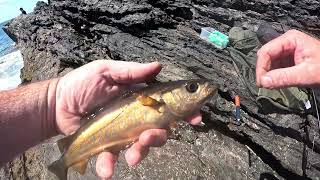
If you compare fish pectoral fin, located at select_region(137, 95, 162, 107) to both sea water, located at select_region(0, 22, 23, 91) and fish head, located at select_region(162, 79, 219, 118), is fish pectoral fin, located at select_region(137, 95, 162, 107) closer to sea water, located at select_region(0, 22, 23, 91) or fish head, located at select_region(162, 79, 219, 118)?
fish head, located at select_region(162, 79, 219, 118)

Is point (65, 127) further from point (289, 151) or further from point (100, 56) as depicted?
point (100, 56)

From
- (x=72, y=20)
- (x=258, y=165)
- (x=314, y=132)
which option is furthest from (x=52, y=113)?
(x=72, y=20)

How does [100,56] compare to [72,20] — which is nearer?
[100,56]

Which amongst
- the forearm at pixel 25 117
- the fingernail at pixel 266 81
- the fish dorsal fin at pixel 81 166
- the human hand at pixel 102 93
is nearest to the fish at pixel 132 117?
the fish dorsal fin at pixel 81 166

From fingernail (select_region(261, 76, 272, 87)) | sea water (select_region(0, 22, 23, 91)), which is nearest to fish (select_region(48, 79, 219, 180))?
fingernail (select_region(261, 76, 272, 87))

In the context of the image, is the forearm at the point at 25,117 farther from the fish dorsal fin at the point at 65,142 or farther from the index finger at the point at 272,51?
the index finger at the point at 272,51
